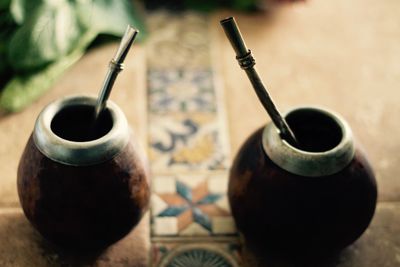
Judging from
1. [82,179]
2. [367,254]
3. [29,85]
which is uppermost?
[82,179]

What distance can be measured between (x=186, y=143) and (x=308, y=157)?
40cm

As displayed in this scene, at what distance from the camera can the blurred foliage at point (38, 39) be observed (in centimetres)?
120

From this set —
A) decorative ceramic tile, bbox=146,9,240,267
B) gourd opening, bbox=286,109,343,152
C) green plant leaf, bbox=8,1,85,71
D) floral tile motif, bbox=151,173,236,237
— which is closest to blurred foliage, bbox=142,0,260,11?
decorative ceramic tile, bbox=146,9,240,267

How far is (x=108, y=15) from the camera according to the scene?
1.35m

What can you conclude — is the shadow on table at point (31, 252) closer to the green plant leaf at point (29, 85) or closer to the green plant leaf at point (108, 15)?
the green plant leaf at point (29, 85)

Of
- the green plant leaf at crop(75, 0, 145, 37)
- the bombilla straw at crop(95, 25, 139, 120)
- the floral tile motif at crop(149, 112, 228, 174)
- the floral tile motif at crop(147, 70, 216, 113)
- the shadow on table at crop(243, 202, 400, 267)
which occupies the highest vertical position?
the bombilla straw at crop(95, 25, 139, 120)

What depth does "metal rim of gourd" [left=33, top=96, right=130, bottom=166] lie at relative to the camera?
0.80m

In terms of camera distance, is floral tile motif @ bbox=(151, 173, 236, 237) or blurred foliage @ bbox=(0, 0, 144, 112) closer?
floral tile motif @ bbox=(151, 173, 236, 237)

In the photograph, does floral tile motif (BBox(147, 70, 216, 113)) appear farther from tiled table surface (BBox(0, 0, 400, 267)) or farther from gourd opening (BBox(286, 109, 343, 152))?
gourd opening (BBox(286, 109, 343, 152))

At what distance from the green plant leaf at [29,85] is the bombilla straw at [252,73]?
57cm

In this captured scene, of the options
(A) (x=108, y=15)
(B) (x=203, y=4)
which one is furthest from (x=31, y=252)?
(B) (x=203, y=4)

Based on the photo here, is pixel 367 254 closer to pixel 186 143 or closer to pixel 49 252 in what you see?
pixel 186 143

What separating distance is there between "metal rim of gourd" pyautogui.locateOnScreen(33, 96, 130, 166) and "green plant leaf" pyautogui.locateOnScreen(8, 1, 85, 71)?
0.38 meters

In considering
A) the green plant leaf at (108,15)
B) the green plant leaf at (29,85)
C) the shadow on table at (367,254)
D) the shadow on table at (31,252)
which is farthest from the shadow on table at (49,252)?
the green plant leaf at (108,15)
